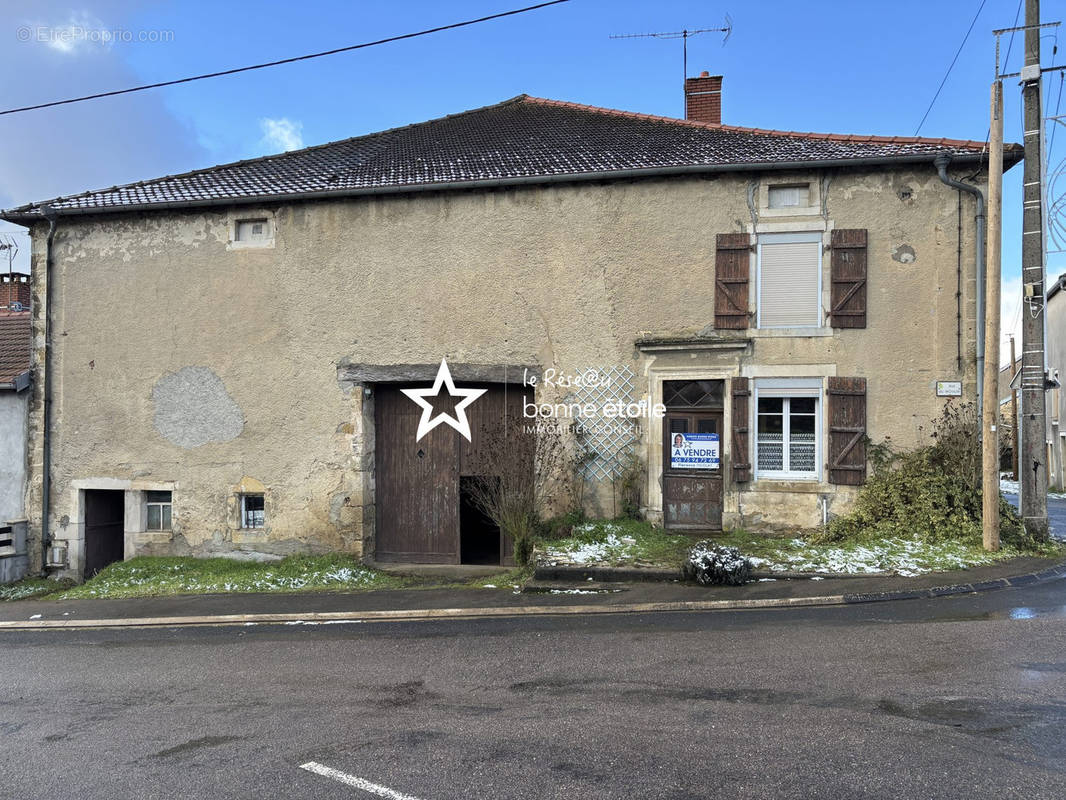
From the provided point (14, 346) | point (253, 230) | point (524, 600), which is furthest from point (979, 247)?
point (14, 346)

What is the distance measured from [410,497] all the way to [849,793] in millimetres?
9256

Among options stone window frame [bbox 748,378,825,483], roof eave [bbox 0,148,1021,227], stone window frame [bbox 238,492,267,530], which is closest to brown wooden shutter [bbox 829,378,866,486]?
stone window frame [bbox 748,378,825,483]

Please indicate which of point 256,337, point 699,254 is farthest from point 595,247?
point 256,337

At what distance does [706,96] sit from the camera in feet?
48.0

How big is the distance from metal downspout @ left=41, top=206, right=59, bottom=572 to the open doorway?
695cm

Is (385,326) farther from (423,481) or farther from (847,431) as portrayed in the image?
(847,431)

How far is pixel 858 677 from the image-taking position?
5211 millimetres

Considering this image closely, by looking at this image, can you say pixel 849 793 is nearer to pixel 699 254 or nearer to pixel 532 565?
pixel 532 565

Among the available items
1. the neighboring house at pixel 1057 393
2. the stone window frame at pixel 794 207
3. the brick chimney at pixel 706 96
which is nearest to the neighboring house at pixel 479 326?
the stone window frame at pixel 794 207

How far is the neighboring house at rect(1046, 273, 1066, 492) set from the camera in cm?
2450

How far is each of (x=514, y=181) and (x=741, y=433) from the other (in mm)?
4939

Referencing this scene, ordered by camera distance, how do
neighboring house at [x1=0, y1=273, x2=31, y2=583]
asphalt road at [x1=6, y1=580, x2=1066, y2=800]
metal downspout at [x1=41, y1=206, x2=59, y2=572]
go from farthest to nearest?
metal downspout at [x1=41, y1=206, x2=59, y2=572], neighboring house at [x1=0, y1=273, x2=31, y2=583], asphalt road at [x1=6, y1=580, x2=1066, y2=800]

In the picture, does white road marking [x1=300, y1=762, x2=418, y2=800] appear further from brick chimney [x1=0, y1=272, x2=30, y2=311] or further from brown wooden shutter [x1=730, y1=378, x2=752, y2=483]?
brick chimney [x1=0, y1=272, x2=30, y2=311]

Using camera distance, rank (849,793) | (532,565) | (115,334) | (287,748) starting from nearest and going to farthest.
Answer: (849,793) < (287,748) < (532,565) < (115,334)
